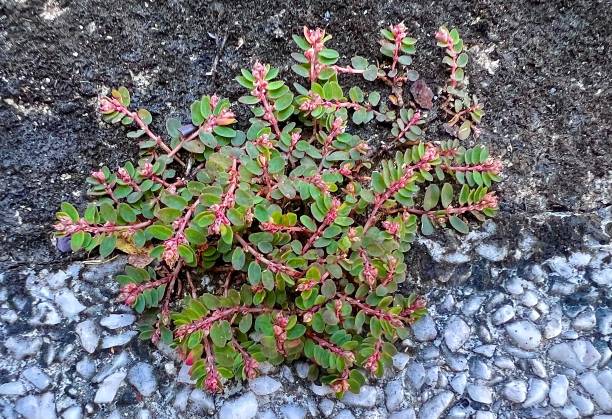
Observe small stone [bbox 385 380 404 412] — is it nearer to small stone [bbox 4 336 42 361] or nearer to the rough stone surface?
the rough stone surface

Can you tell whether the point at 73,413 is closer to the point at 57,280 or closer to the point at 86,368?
the point at 86,368

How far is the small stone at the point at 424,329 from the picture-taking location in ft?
8.16

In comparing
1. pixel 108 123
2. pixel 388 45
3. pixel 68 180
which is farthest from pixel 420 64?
pixel 68 180

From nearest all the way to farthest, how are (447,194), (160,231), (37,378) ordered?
(160,231) → (37,378) → (447,194)

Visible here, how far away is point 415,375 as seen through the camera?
7.93ft

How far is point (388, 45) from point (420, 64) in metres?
0.17

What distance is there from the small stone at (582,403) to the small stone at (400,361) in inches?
A: 23.9

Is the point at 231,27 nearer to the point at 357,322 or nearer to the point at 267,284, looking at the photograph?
the point at 267,284

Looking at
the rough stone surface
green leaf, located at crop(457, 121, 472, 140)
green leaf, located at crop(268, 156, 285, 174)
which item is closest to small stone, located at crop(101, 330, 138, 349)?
the rough stone surface

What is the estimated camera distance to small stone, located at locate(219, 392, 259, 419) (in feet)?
7.50

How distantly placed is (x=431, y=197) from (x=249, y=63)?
0.88m

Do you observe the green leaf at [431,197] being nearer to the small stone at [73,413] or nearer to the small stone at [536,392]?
the small stone at [536,392]

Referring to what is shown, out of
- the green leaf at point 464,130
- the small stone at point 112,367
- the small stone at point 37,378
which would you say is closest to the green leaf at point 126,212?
the small stone at point 112,367

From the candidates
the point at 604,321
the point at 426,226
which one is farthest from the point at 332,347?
the point at 604,321
